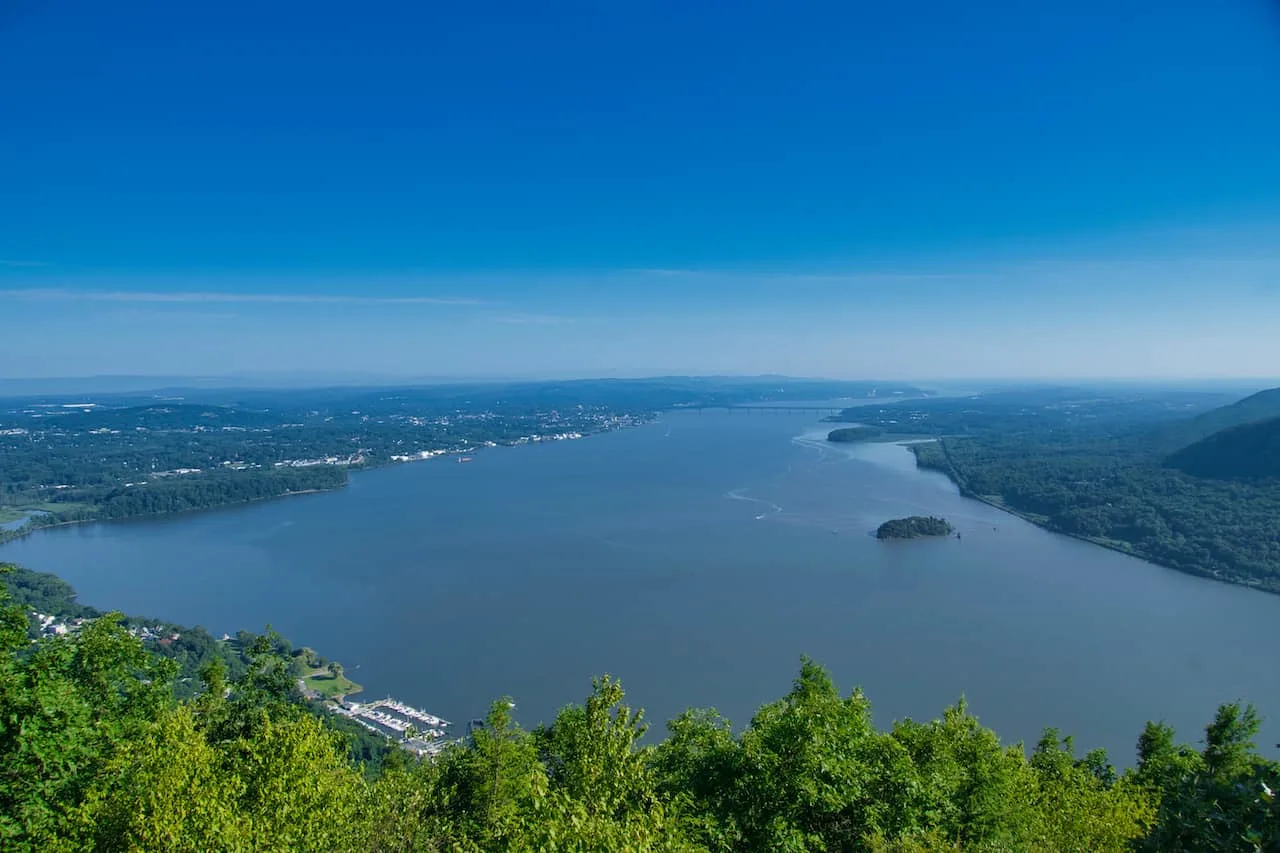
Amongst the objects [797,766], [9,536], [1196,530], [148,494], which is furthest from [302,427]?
[797,766]

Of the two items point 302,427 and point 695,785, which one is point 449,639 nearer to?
point 695,785

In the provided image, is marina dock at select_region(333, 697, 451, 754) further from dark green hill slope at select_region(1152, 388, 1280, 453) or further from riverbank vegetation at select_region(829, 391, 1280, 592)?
dark green hill slope at select_region(1152, 388, 1280, 453)

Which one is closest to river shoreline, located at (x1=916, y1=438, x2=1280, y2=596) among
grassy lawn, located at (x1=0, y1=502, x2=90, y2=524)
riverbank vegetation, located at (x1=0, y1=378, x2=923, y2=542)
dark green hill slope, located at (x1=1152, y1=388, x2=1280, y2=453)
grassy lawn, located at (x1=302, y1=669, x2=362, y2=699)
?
dark green hill slope, located at (x1=1152, y1=388, x2=1280, y2=453)

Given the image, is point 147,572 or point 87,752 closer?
point 87,752

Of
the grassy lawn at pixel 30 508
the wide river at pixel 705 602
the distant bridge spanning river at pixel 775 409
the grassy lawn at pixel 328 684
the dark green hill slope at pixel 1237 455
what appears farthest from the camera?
the distant bridge spanning river at pixel 775 409

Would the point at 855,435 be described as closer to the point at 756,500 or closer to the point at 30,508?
the point at 756,500

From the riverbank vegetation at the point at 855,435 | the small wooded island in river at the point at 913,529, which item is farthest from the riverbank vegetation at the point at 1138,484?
the small wooded island in river at the point at 913,529

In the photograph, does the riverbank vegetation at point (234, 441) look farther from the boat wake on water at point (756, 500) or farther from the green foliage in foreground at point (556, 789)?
the green foliage in foreground at point (556, 789)
